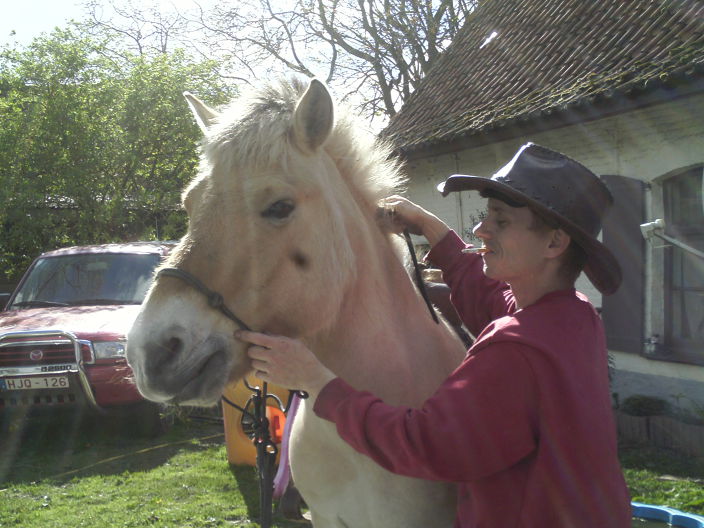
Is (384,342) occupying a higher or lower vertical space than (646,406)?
higher

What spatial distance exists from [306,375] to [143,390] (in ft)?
1.38

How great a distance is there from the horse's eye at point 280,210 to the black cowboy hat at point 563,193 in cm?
51

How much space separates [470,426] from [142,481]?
5032 mm

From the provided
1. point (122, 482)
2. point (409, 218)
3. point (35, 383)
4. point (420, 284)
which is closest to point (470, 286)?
point (420, 284)

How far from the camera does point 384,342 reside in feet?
6.63

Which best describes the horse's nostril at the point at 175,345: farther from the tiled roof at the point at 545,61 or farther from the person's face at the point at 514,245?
the tiled roof at the point at 545,61

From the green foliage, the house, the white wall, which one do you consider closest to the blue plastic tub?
the house

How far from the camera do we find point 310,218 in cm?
187

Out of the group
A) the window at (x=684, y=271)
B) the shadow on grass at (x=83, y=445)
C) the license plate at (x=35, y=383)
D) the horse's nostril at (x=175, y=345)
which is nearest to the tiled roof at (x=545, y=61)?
the window at (x=684, y=271)

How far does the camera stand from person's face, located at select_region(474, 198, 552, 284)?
5.63 feet

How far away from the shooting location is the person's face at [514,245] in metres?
1.72

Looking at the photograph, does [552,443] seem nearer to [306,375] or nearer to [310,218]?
[306,375]

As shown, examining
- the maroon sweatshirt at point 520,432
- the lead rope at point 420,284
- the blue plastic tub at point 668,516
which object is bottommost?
the blue plastic tub at point 668,516

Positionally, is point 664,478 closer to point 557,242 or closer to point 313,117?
point 557,242
